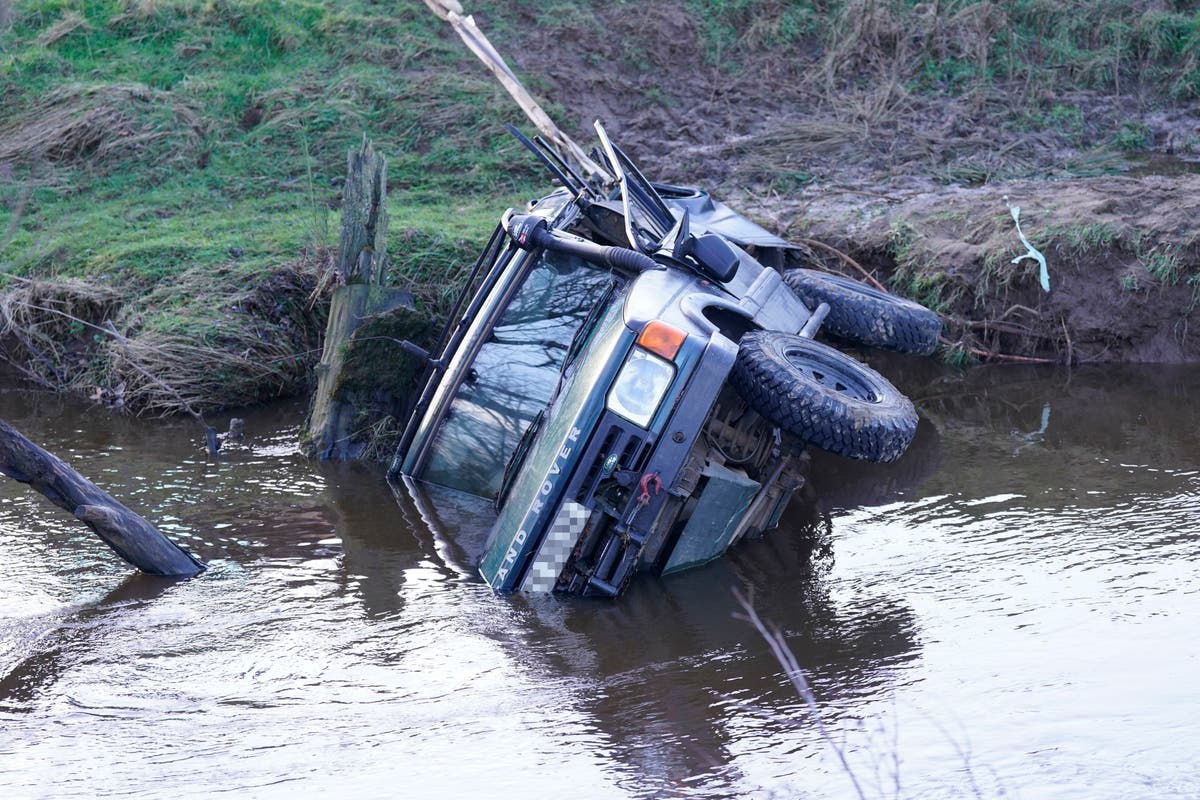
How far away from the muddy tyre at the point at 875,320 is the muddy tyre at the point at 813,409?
165cm

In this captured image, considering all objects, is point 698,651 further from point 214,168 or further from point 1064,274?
point 214,168

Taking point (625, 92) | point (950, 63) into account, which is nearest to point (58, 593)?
point (625, 92)

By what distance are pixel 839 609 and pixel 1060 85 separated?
9314mm

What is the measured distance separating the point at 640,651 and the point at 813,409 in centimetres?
129

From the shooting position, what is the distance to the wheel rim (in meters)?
6.11

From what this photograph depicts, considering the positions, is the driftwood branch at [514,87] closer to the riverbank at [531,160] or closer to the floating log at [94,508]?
the riverbank at [531,160]

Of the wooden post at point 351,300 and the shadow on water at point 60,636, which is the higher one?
the wooden post at point 351,300

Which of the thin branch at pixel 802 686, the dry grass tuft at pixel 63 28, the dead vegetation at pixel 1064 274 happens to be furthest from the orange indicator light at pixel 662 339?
the dry grass tuft at pixel 63 28

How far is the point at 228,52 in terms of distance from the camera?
1349 centimetres

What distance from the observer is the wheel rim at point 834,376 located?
20.0ft

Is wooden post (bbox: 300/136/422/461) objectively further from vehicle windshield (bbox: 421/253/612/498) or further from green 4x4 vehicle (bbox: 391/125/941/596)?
vehicle windshield (bbox: 421/253/612/498)

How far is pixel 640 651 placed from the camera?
5.16 m

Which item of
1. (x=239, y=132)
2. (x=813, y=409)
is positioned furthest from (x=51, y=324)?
(x=813, y=409)

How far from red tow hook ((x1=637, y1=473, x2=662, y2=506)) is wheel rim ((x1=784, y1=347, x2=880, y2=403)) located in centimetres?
122
